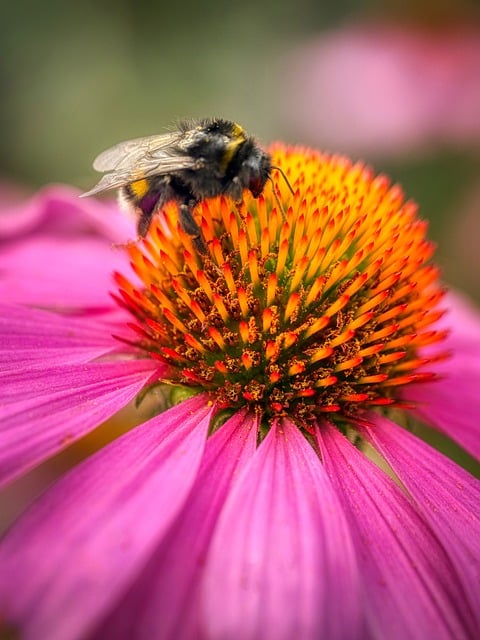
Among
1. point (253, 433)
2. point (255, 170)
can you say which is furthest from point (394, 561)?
point (255, 170)

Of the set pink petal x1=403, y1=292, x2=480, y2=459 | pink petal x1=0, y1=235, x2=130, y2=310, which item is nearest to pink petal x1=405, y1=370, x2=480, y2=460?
pink petal x1=403, y1=292, x2=480, y2=459

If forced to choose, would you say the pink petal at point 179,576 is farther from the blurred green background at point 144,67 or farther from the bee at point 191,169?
the blurred green background at point 144,67

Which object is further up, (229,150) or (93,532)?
(229,150)

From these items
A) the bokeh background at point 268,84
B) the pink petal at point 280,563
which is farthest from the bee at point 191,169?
the bokeh background at point 268,84

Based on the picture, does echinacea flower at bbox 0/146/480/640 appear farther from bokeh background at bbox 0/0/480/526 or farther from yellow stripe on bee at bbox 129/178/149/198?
bokeh background at bbox 0/0/480/526

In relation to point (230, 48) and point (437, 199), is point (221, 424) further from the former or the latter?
point (230, 48)

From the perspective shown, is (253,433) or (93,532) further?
(253,433)

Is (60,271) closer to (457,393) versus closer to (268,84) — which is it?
(457,393)
